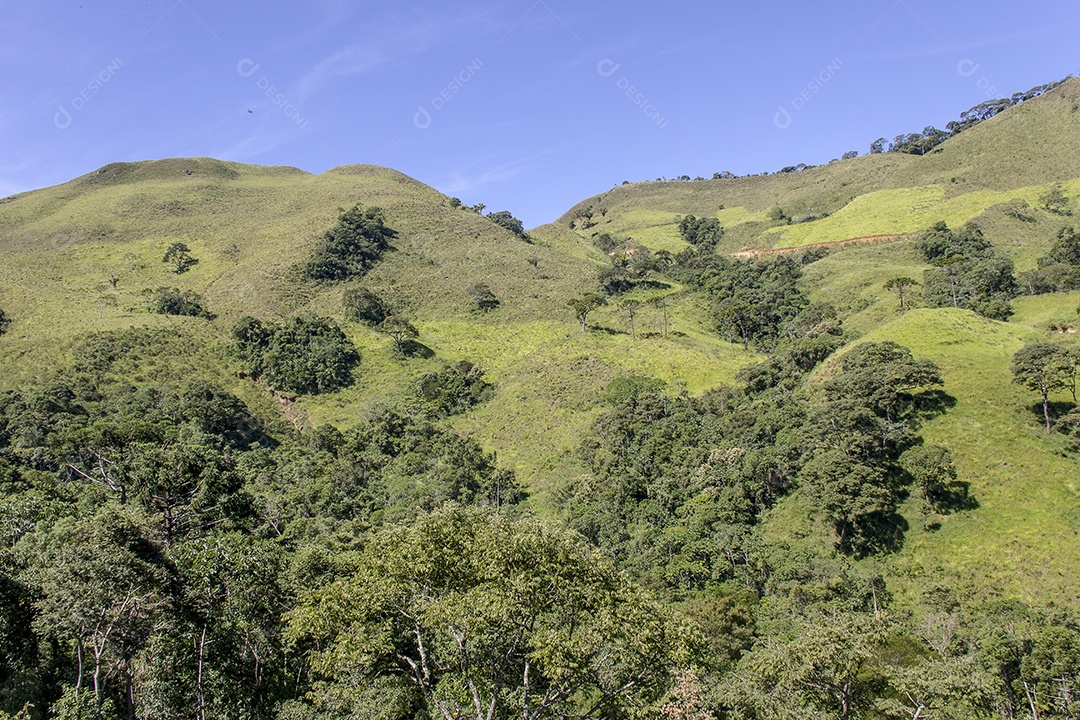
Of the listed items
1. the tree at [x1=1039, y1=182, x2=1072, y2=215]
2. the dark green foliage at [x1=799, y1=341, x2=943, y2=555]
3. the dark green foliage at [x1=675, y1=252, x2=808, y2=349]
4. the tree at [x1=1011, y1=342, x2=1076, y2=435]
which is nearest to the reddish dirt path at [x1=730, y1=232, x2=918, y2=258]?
the dark green foliage at [x1=675, y1=252, x2=808, y2=349]

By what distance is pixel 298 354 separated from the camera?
75.0m

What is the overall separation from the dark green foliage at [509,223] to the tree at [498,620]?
115 metres

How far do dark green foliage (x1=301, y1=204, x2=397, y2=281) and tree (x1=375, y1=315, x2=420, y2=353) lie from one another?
2057 centimetres

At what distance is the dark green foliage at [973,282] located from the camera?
6744 centimetres

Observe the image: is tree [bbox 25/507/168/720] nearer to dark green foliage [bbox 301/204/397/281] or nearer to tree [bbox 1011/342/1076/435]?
tree [bbox 1011/342/1076/435]

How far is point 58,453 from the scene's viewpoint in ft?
143

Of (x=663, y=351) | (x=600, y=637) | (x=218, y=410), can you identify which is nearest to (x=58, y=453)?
(x=218, y=410)

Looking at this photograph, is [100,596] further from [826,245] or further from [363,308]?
[826,245]

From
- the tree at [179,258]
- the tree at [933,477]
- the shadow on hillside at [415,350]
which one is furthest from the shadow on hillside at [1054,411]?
the tree at [179,258]

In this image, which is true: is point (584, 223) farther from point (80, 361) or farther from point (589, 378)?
point (80, 361)

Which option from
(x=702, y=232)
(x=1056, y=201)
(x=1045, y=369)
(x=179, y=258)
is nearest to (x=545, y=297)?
(x=179, y=258)

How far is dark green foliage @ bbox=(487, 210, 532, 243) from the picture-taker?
13125cm

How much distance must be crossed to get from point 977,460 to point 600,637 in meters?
38.4

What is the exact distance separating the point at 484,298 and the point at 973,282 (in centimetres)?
6386
